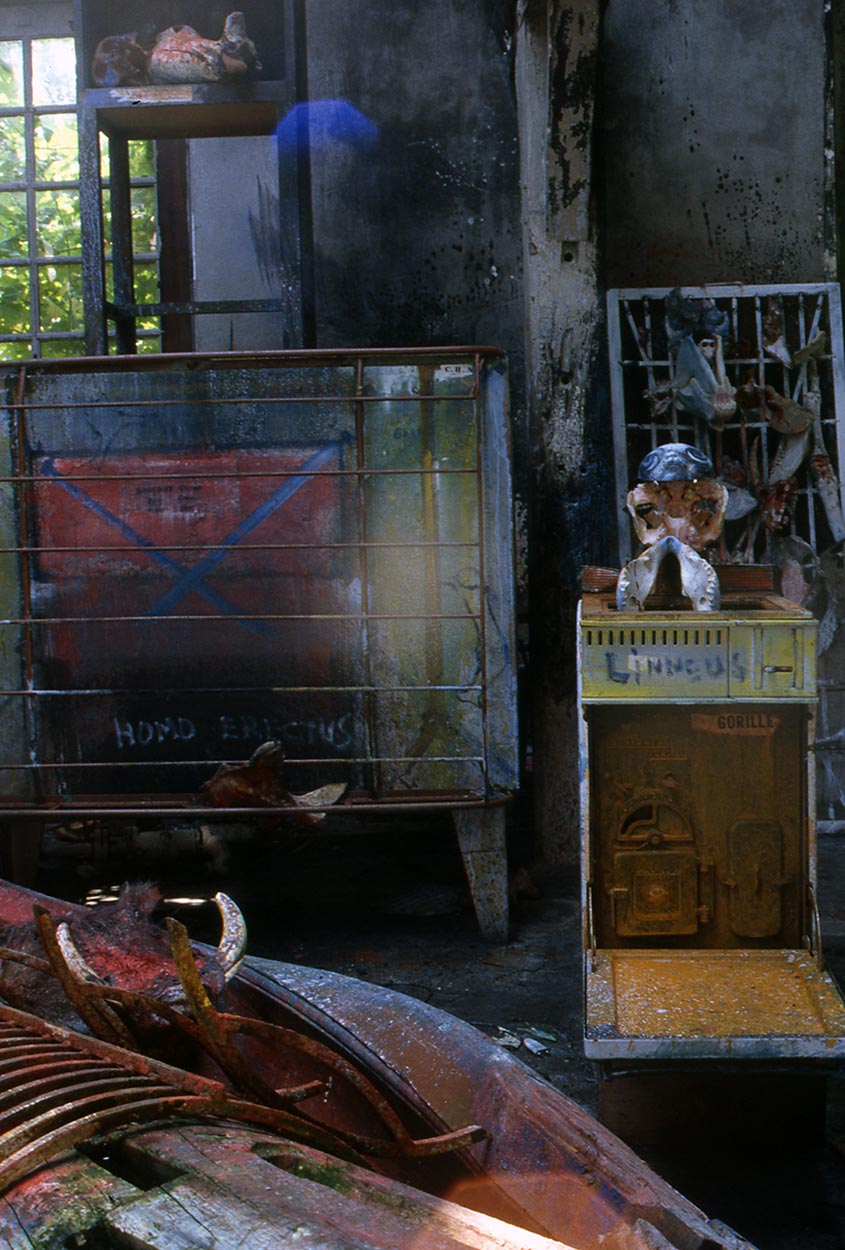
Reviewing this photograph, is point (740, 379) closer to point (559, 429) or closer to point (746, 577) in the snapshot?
point (559, 429)

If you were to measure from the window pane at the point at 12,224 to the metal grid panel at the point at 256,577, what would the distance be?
2904mm

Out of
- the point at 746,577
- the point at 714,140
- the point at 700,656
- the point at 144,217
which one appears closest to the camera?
the point at 700,656

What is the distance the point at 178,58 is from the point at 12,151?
211 cm

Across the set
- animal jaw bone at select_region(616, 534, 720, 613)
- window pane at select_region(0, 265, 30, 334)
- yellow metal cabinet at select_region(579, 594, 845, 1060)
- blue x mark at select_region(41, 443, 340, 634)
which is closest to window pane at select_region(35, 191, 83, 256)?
window pane at select_region(0, 265, 30, 334)

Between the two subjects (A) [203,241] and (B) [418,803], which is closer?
(B) [418,803]

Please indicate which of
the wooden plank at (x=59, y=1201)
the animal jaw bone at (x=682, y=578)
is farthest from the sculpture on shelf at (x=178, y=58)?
the wooden plank at (x=59, y=1201)

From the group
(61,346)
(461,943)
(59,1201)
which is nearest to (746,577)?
(461,943)

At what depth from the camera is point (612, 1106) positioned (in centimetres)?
335

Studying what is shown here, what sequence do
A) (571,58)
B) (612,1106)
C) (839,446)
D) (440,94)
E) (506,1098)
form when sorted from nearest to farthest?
(506,1098), (612,1106), (571,58), (839,446), (440,94)

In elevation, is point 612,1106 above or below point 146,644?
below

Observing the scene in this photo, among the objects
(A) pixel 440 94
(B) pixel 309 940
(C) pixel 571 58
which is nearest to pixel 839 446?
(C) pixel 571 58

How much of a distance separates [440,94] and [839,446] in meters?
2.74

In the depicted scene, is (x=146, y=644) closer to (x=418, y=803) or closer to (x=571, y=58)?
(x=418, y=803)

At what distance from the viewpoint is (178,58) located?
5.67 metres
